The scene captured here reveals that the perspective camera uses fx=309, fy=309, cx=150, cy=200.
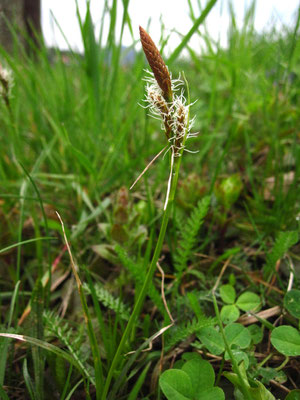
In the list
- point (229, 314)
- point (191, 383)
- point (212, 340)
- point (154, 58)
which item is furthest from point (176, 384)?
point (154, 58)

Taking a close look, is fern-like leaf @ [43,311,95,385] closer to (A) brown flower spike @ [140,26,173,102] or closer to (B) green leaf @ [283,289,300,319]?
(B) green leaf @ [283,289,300,319]

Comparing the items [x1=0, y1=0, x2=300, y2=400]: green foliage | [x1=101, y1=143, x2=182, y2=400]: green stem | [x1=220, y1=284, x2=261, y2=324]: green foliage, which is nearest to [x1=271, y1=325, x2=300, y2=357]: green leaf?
[x1=0, y1=0, x2=300, y2=400]: green foliage

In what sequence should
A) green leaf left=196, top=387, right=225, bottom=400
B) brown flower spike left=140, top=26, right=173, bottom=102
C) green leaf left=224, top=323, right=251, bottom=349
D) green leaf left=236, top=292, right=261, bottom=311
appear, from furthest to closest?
1. green leaf left=236, top=292, right=261, bottom=311
2. green leaf left=224, top=323, right=251, bottom=349
3. green leaf left=196, top=387, right=225, bottom=400
4. brown flower spike left=140, top=26, right=173, bottom=102

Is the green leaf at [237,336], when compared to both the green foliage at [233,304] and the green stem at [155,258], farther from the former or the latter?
the green stem at [155,258]

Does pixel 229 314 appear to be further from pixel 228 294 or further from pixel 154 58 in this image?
pixel 154 58

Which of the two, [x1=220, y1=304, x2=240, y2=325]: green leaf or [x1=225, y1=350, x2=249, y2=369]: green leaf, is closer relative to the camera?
[x1=225, y1=350, x2=249, y2=369]: green leaf

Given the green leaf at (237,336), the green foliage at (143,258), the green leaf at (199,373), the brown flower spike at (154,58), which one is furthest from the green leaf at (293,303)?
the brown flower spike at (154,58)

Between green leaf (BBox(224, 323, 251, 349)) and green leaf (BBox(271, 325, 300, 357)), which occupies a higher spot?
green leaf (BBox(271, 325, 300, 357))
